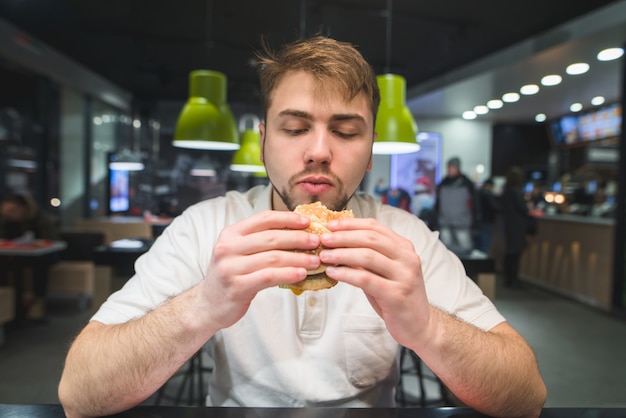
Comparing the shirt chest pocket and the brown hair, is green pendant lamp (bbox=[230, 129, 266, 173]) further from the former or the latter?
the shirt chest pocket

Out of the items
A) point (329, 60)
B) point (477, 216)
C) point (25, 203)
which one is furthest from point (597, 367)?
point (25, 203)

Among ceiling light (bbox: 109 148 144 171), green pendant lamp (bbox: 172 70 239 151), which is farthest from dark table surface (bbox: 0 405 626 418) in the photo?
ceiling light (bbox: 109 148 144 171)

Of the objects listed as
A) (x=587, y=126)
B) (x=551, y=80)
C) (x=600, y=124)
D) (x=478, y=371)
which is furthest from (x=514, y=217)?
(x=478, y=371)

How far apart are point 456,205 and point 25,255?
211 inches

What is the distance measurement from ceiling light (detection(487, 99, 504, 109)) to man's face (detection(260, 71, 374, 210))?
7.95 metres

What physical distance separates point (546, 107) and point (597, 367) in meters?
6.20

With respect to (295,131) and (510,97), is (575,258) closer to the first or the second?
(510,97)

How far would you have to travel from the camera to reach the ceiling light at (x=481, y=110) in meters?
8.95

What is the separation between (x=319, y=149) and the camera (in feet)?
3.84

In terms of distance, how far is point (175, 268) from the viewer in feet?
4.12

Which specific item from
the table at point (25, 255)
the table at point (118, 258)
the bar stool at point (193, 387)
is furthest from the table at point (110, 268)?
the table at point (25, 255)

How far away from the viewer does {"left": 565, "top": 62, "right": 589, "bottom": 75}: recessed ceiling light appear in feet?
19.7

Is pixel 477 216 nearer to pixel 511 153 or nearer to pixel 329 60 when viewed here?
pixel 511 153

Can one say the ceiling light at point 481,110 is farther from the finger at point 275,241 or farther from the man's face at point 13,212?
the finger at point 275,241
